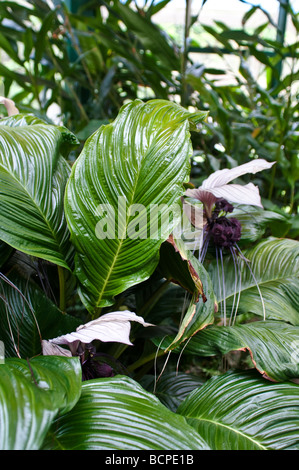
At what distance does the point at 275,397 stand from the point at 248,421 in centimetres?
6

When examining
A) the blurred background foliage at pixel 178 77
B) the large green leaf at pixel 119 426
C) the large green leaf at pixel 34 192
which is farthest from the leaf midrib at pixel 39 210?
the blurred background foliage at pixel 178 77

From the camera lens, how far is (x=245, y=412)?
537 mm

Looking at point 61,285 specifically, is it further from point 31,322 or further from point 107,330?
point 107,330

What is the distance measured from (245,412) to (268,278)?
0.34 meters

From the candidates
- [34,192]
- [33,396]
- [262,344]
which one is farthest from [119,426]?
[34,192]

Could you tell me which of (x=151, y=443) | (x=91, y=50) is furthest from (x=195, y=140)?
(x=151, y=443)

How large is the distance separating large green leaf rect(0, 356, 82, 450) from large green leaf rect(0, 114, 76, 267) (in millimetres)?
184

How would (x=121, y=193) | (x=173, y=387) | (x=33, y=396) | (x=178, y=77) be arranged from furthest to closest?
1. (x=178, y=77)
2. (x=173, y=387)
3. (x=121, y=193)
4. (x=33, y=396)

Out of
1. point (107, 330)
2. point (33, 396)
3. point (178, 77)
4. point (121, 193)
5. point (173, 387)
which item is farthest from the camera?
point (178, 77)

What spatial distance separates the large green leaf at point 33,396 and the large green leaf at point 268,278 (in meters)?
0.40

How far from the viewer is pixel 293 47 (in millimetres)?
1348

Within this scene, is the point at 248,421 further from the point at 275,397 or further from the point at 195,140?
the point at 195,140

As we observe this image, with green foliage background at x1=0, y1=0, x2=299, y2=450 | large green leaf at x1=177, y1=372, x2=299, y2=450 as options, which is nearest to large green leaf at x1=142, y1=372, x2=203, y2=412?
green foliage background at x1=0, y1=0, x2=299, y2=450

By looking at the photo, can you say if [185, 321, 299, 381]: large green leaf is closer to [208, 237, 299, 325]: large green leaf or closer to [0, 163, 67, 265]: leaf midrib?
[208, 237, 299, 325]: large green leaf
